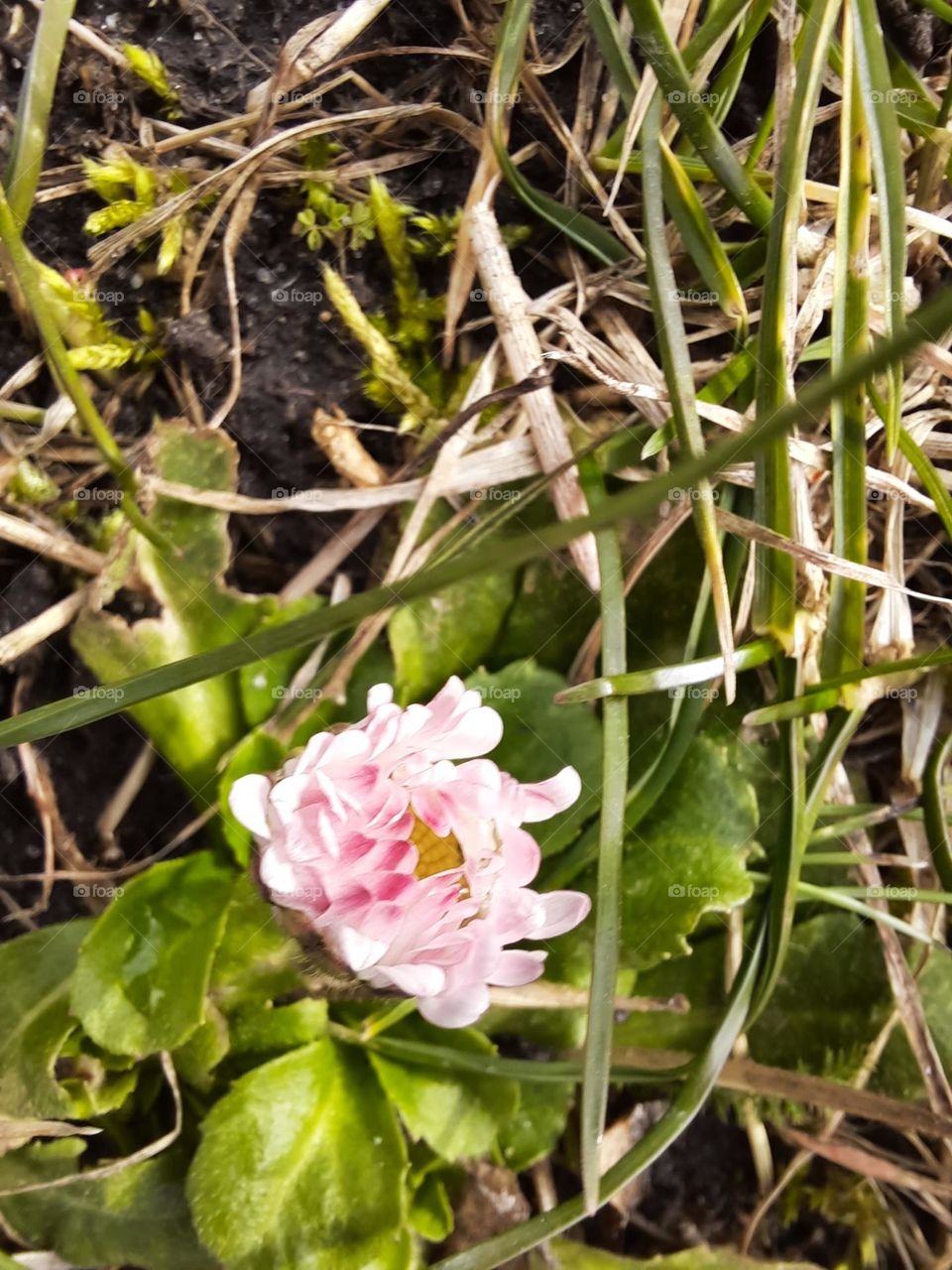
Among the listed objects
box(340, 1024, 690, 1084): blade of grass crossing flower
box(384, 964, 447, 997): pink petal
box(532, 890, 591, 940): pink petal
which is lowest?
box(340, 1024, 690, 1084): blade of grass crossing flower

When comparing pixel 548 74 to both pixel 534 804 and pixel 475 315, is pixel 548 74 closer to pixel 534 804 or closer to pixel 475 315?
pixel 475 315

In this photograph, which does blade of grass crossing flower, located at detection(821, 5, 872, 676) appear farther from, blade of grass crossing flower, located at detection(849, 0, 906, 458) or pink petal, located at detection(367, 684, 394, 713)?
pink petal, located at detection(367, 684, 394, 713)

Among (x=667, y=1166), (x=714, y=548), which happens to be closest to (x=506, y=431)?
(x=714, y=548)

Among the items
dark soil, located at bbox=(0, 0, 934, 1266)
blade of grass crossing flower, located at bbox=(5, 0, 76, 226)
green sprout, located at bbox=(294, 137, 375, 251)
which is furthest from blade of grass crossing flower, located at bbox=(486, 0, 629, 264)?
blade of grass crossing flower, located at bbox=(5, 0, 76, 226)

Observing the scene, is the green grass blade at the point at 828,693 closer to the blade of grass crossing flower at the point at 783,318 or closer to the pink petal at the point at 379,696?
the blade of grass crossing flower at the point at 783,318

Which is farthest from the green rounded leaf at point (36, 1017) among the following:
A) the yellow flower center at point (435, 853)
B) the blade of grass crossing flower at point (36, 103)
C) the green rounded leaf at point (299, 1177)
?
the blade of grass crossing flower at point (36, 103)
